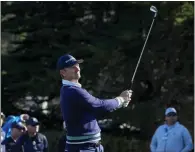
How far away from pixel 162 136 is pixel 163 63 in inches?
226

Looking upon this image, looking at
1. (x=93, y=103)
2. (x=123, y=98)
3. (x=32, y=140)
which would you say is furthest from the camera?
(x=32, y=140)

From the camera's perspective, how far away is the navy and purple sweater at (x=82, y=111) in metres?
5.64

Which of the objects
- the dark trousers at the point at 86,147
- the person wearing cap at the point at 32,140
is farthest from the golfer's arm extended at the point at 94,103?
the person wearing cap at the point at 32,140

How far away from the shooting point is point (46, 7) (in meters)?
16.9

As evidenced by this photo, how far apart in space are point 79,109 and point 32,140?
3.73 meters

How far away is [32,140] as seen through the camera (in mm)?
9234

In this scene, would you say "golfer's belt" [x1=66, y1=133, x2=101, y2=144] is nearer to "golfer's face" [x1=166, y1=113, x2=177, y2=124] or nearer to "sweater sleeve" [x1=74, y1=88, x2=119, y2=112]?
"sweater sleeve" [x1=74, y1=88, x2=119, y2=112]

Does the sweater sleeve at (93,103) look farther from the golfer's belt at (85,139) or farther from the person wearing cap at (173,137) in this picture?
the person wearing cap at (173,137)

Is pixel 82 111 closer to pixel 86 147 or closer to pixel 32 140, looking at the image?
pixel 86 147

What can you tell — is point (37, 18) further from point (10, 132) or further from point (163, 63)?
point (10, 132)

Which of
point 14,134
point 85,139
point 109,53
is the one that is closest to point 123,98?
point 85,139

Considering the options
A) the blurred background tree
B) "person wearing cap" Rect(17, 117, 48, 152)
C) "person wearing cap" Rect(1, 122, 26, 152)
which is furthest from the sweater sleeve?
the blurred background tree

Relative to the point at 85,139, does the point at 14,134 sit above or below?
below

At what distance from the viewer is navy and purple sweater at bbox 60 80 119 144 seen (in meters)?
5.64
